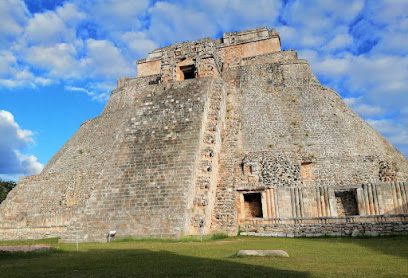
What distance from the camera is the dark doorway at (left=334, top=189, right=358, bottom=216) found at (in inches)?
621

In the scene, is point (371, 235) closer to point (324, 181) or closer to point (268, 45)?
point (324, 181)

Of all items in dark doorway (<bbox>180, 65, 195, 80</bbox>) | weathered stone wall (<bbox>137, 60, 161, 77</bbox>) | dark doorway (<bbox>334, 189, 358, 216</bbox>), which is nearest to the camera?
dark doorway (<bbox>334, 189, 358, 216</bbox>)

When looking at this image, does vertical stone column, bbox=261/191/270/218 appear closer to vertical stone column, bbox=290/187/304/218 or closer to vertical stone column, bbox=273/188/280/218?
vertical stone column, bbox=273/188/280/218

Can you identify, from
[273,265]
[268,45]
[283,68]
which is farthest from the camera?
[268,45]

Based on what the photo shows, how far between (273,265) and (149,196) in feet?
26.5

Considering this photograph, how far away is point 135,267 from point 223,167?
10.5 m

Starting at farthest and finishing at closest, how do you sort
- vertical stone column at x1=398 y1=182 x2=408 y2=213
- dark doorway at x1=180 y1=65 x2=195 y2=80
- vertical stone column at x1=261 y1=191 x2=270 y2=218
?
dark doorway at x1=180 y1=65 x2=195 y2=80
vertical stone column at x1=261 y1=191 x2=270 y2=218
vertical stone column at x1=398 y1=182 x2=408 y2=213

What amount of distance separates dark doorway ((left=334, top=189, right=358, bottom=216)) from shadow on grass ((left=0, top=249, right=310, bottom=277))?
9.73m

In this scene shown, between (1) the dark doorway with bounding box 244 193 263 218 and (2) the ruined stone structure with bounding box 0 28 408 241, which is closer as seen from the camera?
(2) the ruined stone structure with bounding box 0 28 408 241

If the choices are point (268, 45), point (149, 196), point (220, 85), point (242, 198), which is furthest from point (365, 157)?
point (268, 45)

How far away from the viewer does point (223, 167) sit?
17172mm

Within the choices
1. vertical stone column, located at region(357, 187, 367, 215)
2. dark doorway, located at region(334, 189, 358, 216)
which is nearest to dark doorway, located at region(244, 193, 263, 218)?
dark doorway, located at region(334, 189, 358, 216)

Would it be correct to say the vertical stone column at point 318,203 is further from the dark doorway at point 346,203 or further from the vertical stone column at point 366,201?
the vertical stone column at point 366,201

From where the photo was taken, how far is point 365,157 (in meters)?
17.9
